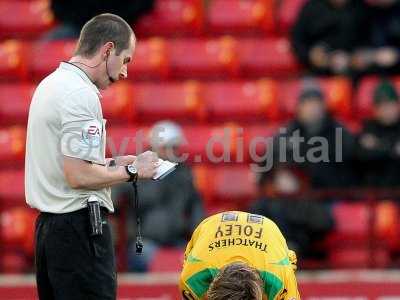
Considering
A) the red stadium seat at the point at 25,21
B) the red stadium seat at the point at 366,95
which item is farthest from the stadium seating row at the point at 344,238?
the red stadium seat at the point at 25,21

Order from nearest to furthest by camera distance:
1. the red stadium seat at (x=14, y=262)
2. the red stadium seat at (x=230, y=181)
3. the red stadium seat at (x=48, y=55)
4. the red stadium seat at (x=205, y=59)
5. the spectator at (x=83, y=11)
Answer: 1. the red stadium seat at (x=14, y=262)
2. the red stadium seat at (x=230, y=181)
3. the red stadium seat at (x=205, y=59)
4. the spectator at (x=83, y=11)
5. the red stadium seat at (x=48, y=55)

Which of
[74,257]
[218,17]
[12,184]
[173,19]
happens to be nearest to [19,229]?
[12,184]

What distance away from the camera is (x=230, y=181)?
1071 cm

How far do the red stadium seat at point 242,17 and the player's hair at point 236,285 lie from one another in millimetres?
6677

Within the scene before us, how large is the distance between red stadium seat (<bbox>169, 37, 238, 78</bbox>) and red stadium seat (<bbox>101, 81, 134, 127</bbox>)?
2.04 feet

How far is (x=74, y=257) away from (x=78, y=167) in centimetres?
43

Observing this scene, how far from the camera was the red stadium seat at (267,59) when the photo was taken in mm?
11859

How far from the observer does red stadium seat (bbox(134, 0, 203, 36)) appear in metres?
12.3

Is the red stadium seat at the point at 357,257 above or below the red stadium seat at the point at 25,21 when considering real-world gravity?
below

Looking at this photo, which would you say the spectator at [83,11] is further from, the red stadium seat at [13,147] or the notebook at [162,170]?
Result: the notebook at [162,170]

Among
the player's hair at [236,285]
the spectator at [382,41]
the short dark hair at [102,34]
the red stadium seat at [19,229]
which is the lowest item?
the red stadium seat at [19,229]

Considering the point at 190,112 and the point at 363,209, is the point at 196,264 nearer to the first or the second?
the point at 363,209

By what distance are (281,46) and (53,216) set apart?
242 inches

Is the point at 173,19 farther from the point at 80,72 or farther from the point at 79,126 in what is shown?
the point at 79,126
